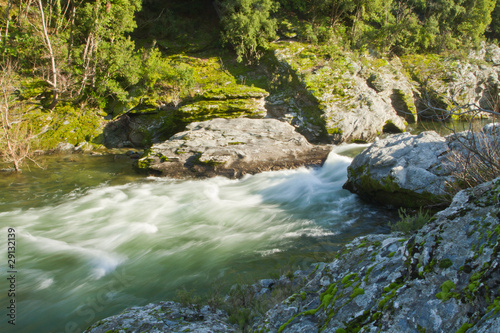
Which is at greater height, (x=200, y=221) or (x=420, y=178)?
(x=420, y=178)

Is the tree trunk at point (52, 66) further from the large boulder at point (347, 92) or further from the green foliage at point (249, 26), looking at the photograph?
the large boulder at point (347, 92)

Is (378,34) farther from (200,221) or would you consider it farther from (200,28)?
(200,221)

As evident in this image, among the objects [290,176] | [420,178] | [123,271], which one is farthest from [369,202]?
[123,271]

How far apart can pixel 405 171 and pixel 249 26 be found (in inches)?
520

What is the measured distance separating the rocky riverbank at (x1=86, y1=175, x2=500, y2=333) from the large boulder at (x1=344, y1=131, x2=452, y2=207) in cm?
461

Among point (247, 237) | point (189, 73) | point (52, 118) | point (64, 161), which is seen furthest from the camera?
point (189, 73)

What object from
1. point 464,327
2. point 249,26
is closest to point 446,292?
point 464,327

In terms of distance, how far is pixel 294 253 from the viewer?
5.77m

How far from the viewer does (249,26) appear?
17.0m

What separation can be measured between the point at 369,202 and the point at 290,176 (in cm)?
296

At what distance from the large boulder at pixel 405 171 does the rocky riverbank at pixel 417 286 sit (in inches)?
182

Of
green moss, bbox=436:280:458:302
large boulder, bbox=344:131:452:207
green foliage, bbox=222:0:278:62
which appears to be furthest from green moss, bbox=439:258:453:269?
green foliage, bbox=222:0:278:62

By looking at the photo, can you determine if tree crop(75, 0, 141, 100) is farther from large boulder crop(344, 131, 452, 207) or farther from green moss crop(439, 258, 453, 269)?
green moss crop(439, 258, 453, 269)

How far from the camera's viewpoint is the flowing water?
15.9 ft
